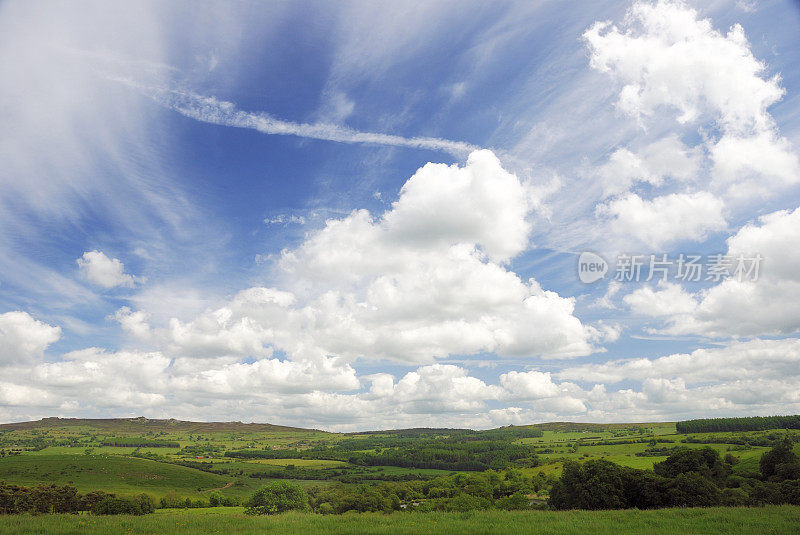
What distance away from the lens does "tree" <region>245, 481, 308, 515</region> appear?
7712 centimetres

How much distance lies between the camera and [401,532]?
Result: 19.2 m

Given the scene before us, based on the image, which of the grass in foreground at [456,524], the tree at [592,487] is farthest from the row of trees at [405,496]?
the grass in foreground at [456,524]

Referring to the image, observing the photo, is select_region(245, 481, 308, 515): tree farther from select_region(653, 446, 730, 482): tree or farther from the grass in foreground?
select_region(653, 446, 730, 482): tree

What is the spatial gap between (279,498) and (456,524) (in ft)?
232

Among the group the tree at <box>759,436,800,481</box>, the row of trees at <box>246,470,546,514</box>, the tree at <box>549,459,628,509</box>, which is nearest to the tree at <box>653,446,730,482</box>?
the tree at <box>759,436,800,481</box>

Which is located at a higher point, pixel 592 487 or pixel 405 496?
pixel 592 487

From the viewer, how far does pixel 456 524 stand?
2112 centimetres

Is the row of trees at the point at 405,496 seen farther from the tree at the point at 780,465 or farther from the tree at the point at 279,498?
the tree at the point at 780,465

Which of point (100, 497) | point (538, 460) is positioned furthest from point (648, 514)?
point (538, 460)

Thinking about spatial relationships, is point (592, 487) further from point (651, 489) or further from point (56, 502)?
point (56, 502)

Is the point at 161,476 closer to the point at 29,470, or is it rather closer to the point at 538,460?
the point at 29,470

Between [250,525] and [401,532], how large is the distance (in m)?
7.52

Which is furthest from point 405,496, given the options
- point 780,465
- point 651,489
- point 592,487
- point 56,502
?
point 651,489

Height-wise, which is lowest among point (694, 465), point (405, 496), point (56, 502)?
point (405, 496)
